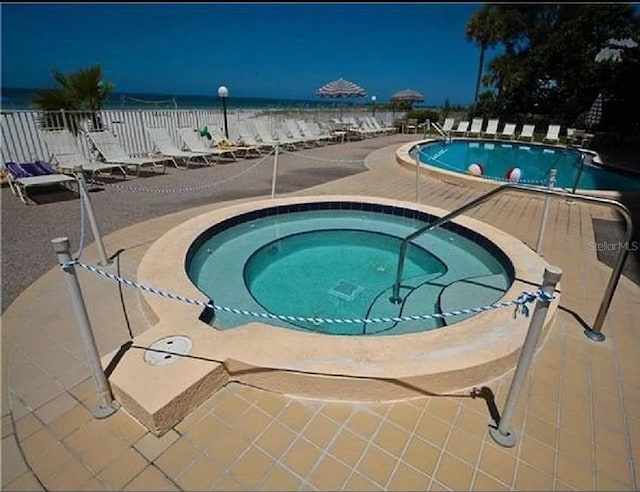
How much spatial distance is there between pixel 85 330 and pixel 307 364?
49.0 inches

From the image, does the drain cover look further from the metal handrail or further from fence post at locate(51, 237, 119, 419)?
fence post at locate(51, 237, 119, 419)

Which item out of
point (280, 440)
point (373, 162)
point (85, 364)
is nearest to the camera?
point (280, 440)

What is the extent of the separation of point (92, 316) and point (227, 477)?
1.95 meters

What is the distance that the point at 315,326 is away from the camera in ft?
11.2

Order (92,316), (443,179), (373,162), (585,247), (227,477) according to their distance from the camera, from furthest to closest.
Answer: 1. (373,162)
2. (443,179)
3. (585,247)
4. (92,316)
5. (227,477)

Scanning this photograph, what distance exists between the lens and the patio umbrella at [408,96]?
2412 centimetres

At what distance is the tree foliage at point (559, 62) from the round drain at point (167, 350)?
19928mm

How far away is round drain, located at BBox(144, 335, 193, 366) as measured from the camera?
218cm

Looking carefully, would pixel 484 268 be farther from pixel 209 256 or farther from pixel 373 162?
pixel 373 162

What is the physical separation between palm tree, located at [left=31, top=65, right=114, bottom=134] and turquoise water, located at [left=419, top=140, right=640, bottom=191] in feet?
30.8

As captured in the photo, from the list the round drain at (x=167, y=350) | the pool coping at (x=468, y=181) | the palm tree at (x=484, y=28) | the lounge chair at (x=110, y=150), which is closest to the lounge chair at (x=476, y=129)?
the palm tree at (x=484, y=28)

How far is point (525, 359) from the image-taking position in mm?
1746

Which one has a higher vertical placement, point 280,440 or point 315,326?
point 280,440

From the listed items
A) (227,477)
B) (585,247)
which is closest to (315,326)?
(227,477)
